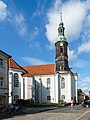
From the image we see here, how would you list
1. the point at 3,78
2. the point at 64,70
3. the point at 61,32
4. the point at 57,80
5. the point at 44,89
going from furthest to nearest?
the point at 61,32 < the point at 44,89 < the point at 64,70 < the point at 57,80 < the point at 3,78

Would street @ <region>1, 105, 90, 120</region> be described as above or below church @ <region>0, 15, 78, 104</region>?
below

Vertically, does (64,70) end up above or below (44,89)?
above

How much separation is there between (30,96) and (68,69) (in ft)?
57.3

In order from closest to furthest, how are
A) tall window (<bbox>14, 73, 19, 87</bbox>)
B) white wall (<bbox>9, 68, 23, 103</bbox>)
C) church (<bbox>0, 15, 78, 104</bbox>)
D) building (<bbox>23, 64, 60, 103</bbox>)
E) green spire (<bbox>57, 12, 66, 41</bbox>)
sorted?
white wall (<bbox>9, 68, 23, 103</bbox>), tall window (<bbox>14, 73, 19, 87</bbox>), building (<bbox>23, 64, 60, 103</bbox>), church (<bbox>0, 15, 78, 104</bbox>), green spire (<bbox>57, 12, 66, 41</bbox>)

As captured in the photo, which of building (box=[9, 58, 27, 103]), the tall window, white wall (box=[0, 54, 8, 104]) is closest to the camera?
white wall (box=[0, 54, 8, 104])

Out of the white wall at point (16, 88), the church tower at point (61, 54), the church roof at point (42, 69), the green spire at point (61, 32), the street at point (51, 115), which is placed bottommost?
the street at point (51, 115)

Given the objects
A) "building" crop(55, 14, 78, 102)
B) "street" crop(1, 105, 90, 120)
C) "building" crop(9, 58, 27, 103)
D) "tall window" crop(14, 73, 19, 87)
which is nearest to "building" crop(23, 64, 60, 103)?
"building" crop(55, 14, 78, 102)

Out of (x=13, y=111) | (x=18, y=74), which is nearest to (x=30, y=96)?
(x=18, y=74)

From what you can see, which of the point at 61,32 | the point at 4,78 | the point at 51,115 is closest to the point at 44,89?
the point at 61,32

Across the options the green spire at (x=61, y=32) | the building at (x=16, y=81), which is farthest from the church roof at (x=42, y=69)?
the building at (x=16, y=81)

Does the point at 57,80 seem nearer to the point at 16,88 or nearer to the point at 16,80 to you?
the point at 16,80

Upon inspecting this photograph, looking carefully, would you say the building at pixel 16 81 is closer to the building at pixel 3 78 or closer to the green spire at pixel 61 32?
the green spire at pixel 61 32

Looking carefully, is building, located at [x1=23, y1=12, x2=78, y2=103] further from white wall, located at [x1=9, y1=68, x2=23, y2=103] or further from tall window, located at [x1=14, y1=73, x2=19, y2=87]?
tall window, located at [x1=14, y1=73, x2=19, y2=87]

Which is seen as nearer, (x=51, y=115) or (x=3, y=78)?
(x=51, y=115)
